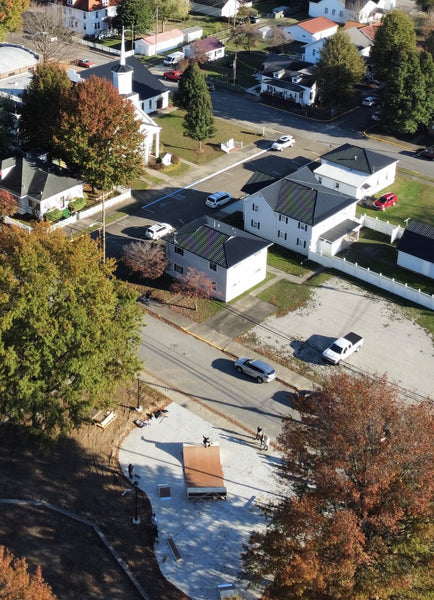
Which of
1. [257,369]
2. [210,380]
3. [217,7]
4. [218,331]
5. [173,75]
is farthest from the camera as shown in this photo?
[217,7]

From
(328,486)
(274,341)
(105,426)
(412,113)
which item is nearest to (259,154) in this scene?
(412,113)

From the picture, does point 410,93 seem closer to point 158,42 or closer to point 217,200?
point 217,200

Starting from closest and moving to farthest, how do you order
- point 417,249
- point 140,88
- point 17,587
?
point 17,587 → point 417,249 → point 140,88

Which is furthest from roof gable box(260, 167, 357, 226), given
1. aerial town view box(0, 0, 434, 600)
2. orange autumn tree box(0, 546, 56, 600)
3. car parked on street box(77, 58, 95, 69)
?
car parked on street box(77, 58, 95, 69)

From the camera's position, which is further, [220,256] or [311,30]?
[311,30]

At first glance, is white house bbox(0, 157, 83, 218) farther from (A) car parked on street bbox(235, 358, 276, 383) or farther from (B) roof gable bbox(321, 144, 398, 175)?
(A) car parked on street bbox(235, 358, 276, 383)

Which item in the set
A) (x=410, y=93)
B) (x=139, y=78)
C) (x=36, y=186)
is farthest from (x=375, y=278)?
(x=139, y=78)

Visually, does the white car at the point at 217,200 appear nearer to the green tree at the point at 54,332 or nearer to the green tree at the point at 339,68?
the green tree at the point at 339,68
